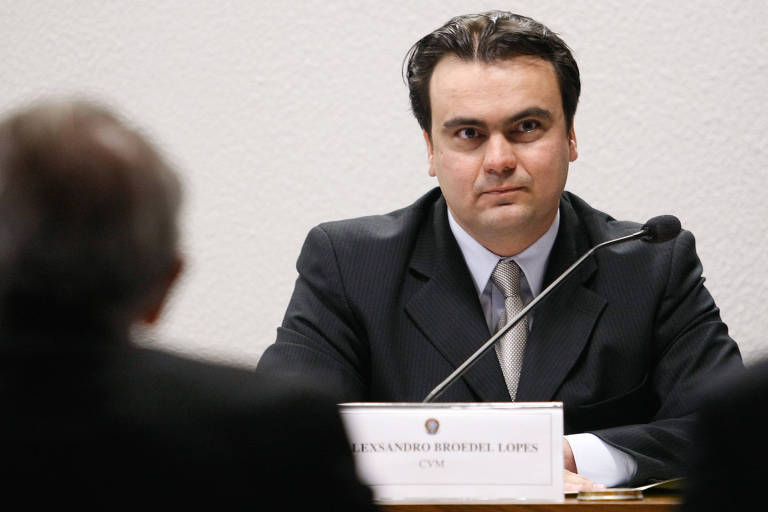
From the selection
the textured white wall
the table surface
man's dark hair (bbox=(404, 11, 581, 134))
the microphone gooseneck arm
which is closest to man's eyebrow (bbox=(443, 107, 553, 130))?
man's dark hair (bbox=(404, 11, 581, 134))

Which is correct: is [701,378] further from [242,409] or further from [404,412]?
[242,409]

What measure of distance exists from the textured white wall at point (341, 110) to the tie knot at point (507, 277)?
0.67m

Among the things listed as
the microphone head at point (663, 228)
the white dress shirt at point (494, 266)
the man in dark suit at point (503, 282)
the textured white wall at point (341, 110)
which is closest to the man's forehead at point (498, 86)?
the man in dark suit at point (503, 282)

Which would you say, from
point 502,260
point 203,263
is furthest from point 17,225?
point 203,263

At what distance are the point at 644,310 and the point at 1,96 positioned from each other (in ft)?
6.24

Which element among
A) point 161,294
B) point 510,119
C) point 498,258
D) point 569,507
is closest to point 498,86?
point 510,119

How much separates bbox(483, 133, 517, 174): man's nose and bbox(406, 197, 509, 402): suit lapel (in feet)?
0.62

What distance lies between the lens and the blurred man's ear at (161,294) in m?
0.83

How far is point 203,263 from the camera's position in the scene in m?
2.80

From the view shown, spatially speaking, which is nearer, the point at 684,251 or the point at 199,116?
the point at 684,251

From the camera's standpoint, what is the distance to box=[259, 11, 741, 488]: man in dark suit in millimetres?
1962

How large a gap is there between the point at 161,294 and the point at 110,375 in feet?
0.27

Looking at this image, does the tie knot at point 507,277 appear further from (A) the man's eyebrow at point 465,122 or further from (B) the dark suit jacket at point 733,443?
(B) the dark suit jacket at point 733,443

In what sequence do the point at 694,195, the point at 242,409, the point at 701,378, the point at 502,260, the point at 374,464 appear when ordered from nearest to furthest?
1. the point at 242,409
2. the point at 374,464
3. the point at 701,378
4. the point at 502,260
5. the point at 694,195
